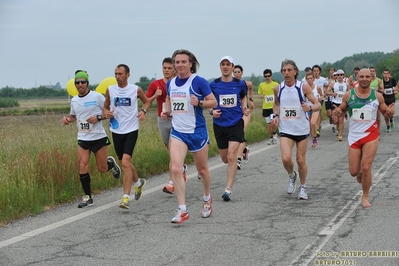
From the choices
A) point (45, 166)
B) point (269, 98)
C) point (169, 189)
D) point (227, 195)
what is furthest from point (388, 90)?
point (45, 166)

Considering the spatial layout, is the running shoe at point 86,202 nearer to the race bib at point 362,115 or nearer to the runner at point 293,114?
the runner at point 293,114

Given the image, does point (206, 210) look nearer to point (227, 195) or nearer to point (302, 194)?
point (227, 195)

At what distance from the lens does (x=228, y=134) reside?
973 cm

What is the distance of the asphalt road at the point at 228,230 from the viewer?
613cm

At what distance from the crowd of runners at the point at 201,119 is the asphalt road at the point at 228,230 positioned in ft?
0.97

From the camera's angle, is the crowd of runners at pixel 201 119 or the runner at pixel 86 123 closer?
the crowd of runners at pixel 201 119

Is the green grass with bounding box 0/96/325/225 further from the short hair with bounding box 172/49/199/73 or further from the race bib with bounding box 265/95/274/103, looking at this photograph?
the race bib with bounding box 265/95/274/103

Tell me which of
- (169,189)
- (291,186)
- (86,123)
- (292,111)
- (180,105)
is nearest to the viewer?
(180,105)

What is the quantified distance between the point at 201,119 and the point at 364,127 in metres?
2.19

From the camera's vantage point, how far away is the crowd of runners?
7844mm

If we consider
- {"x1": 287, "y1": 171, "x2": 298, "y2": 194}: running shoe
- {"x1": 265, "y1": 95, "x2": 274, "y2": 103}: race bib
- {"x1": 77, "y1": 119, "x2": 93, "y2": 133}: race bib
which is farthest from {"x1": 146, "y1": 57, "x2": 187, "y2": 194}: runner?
{"x1": 265, "y1": 95, "x2": 274, "y2": 103}: race bib

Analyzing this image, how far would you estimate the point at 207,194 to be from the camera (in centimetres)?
813

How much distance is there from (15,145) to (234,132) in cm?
435

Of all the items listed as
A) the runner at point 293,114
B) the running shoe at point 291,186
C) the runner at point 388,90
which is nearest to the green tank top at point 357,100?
the runner at point 293,114
